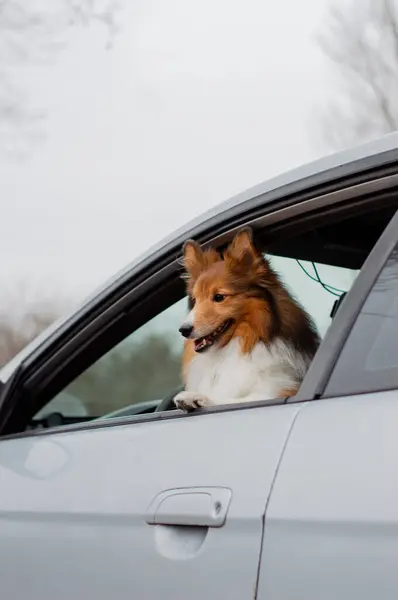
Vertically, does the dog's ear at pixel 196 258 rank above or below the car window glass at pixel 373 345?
above

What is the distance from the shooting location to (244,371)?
273 cm

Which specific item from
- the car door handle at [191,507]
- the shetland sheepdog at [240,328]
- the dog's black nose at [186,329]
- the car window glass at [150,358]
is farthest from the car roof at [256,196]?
the car door handle at [191,507]

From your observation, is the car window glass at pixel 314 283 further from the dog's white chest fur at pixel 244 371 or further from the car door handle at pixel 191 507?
the car door handle at pixel 191 507

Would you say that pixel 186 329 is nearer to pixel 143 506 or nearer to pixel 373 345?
pixel 143 506

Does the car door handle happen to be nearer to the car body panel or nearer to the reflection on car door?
the reflection on car door

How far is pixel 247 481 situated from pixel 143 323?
1273 mm

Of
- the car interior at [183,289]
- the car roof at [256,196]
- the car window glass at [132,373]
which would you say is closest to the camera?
the car roof at [256,196]

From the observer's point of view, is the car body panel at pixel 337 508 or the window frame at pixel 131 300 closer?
the car body panel at pixel 337 508

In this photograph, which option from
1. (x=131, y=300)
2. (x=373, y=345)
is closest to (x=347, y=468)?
(x=373, y=345)

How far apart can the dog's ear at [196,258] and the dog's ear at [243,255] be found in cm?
5

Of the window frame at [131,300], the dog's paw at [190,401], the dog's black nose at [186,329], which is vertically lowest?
the dog's paw at [190,401]

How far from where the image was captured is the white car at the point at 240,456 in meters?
1.41

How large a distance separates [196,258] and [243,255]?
0.46 feet

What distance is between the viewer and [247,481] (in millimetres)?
1623
